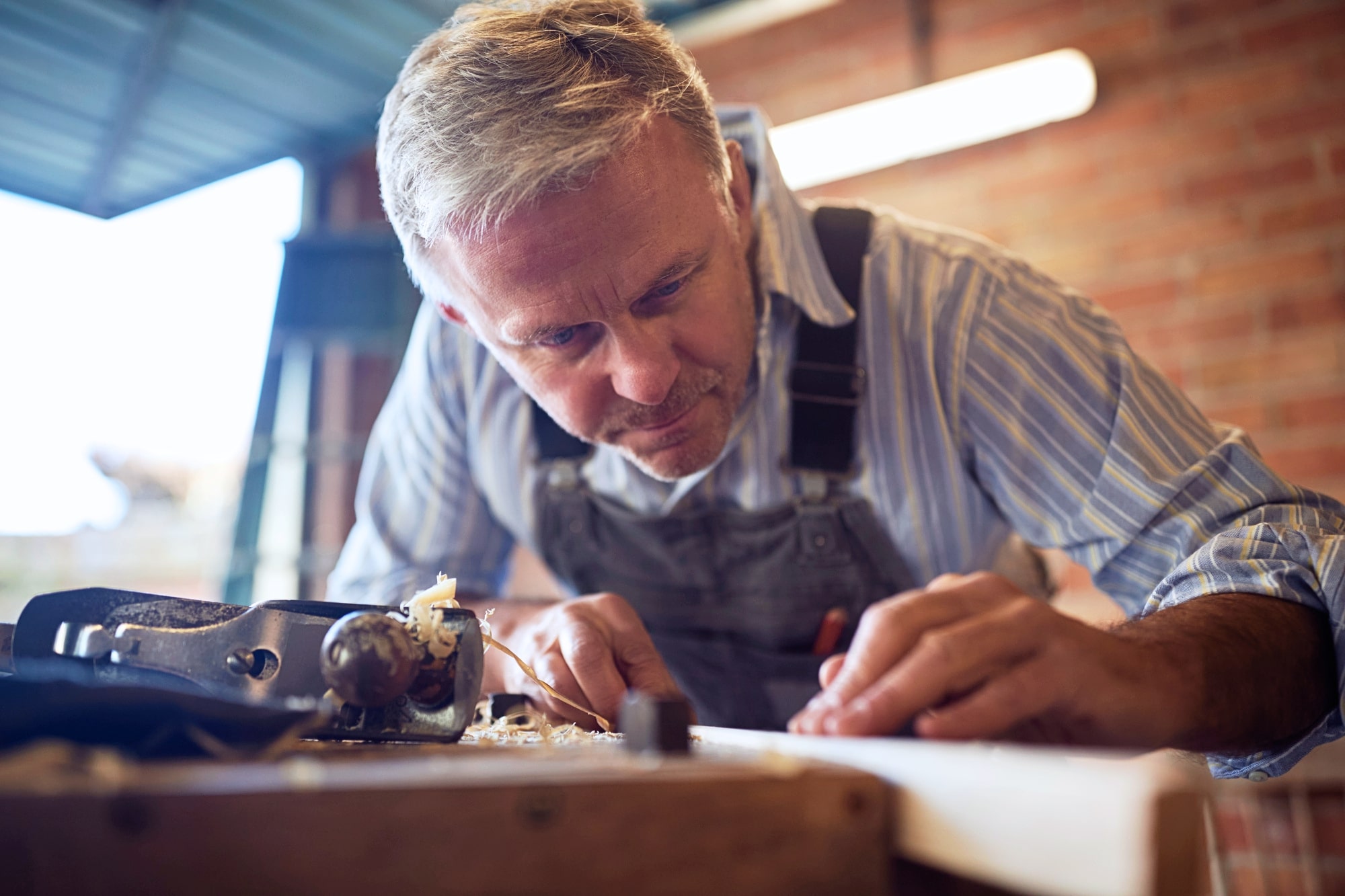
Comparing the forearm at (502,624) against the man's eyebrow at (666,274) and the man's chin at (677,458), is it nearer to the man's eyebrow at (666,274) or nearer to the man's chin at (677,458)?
the man's chin at (677,458)

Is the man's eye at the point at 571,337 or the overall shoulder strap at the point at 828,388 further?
the overall shoulder strap at the point at 828,388

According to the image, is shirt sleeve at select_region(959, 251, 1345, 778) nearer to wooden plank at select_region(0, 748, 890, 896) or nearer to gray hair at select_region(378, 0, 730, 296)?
gray hair at select_region(378, 0, 730, 296)

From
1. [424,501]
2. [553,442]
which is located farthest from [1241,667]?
[424,501]

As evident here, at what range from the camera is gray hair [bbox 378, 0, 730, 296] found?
38.6 inches

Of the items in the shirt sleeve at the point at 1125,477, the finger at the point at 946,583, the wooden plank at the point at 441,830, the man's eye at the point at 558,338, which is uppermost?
the man's eye at the point at 558,338

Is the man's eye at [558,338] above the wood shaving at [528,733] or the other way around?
above

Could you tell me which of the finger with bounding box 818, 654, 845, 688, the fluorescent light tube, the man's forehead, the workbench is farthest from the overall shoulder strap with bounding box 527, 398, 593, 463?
the fluorescent light tube

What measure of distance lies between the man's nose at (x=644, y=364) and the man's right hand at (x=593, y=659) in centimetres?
23

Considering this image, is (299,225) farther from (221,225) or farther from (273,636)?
(273,636)

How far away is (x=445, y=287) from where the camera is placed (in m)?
1.18

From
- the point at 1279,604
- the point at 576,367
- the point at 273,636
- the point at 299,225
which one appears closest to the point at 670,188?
the point at 576,367

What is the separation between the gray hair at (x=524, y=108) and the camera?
3.22 ft

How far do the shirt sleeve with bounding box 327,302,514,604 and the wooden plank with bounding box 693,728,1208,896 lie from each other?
3.88 feet

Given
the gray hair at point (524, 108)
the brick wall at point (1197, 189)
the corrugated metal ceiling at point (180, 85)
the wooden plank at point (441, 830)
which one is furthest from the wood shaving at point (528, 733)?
the corrugated metal ceiling at point (180, 85)
